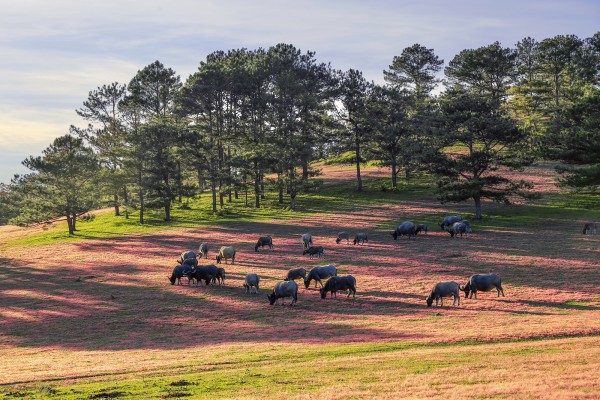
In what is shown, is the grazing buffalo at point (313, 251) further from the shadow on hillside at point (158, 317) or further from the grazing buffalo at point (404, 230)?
the grazing buffalo at point (404, 230)

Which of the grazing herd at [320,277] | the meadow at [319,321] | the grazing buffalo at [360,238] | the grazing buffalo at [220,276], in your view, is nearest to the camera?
the meadow at [319,321]

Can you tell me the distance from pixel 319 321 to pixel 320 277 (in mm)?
10513

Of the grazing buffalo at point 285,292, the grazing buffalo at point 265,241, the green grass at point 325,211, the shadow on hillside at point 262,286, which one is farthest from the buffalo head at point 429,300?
the green grass at point 325,211

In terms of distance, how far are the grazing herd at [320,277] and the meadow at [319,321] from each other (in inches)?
38.0

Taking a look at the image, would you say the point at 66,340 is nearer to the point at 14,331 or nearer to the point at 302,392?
the point at 14,331

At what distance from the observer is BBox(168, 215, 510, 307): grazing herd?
123ft

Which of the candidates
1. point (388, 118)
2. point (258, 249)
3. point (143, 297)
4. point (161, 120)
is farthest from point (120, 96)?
point (143, 297)

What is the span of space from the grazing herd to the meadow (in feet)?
3.17

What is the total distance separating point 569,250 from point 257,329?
115 ft

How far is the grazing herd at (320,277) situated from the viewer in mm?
37469

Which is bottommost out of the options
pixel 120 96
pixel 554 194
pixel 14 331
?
pixel 14 331

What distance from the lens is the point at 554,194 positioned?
283 feet

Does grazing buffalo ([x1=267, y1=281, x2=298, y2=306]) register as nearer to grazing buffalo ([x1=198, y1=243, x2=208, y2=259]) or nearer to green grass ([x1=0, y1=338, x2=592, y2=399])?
green grass ([x1=0, y1=338, x2=592, y2=399])

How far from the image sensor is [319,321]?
32.7 meters
